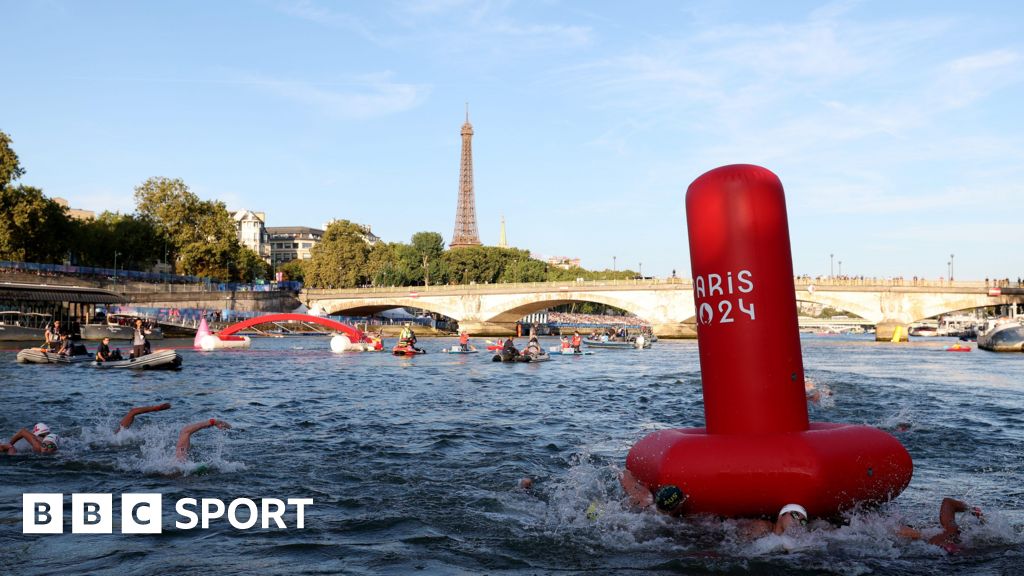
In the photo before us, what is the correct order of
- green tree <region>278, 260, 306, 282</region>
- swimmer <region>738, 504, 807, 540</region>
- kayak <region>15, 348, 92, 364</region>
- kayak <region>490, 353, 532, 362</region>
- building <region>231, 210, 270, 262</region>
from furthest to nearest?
building <region>231, 210, 270, 262</region> < green tree <region>278, 260, 306, 282</region> < kayak <region>490, 353, 532, 362</region> < kayak <region>15, 348, 92, 364</region> < swimmer <region>738, 504, 807, 540</region>

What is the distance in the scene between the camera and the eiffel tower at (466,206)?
526 ft

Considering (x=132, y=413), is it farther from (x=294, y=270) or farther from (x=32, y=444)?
(x=294, y=270)

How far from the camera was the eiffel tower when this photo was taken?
526ft

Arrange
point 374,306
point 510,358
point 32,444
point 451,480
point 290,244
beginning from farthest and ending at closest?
point 290,244 < point 374,306 < point 510,358 < point 32,444 < point 451,480

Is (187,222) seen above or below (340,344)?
above

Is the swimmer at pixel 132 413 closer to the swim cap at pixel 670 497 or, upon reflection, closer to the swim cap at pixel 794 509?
the swim cap at pixel 670 497

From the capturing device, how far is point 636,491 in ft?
28.5

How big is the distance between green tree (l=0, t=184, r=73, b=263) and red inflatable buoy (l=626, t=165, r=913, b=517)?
7155 cm

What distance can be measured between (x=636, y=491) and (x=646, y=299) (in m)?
74.7

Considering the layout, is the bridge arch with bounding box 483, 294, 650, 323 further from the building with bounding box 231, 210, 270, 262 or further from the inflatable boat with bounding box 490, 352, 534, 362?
the building with bounding box 231, 210, 270, 262

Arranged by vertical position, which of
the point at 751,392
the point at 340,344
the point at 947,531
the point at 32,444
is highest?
the point at 340,344

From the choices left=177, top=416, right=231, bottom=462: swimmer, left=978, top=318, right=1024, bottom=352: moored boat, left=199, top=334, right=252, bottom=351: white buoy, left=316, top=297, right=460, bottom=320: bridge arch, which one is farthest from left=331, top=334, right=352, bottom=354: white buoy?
left=316, top=297, right=460, bottom=320: bridge arch

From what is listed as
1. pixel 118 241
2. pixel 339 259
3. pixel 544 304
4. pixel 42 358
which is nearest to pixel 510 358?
pixel 42 358

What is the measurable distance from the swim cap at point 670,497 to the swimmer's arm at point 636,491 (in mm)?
516
